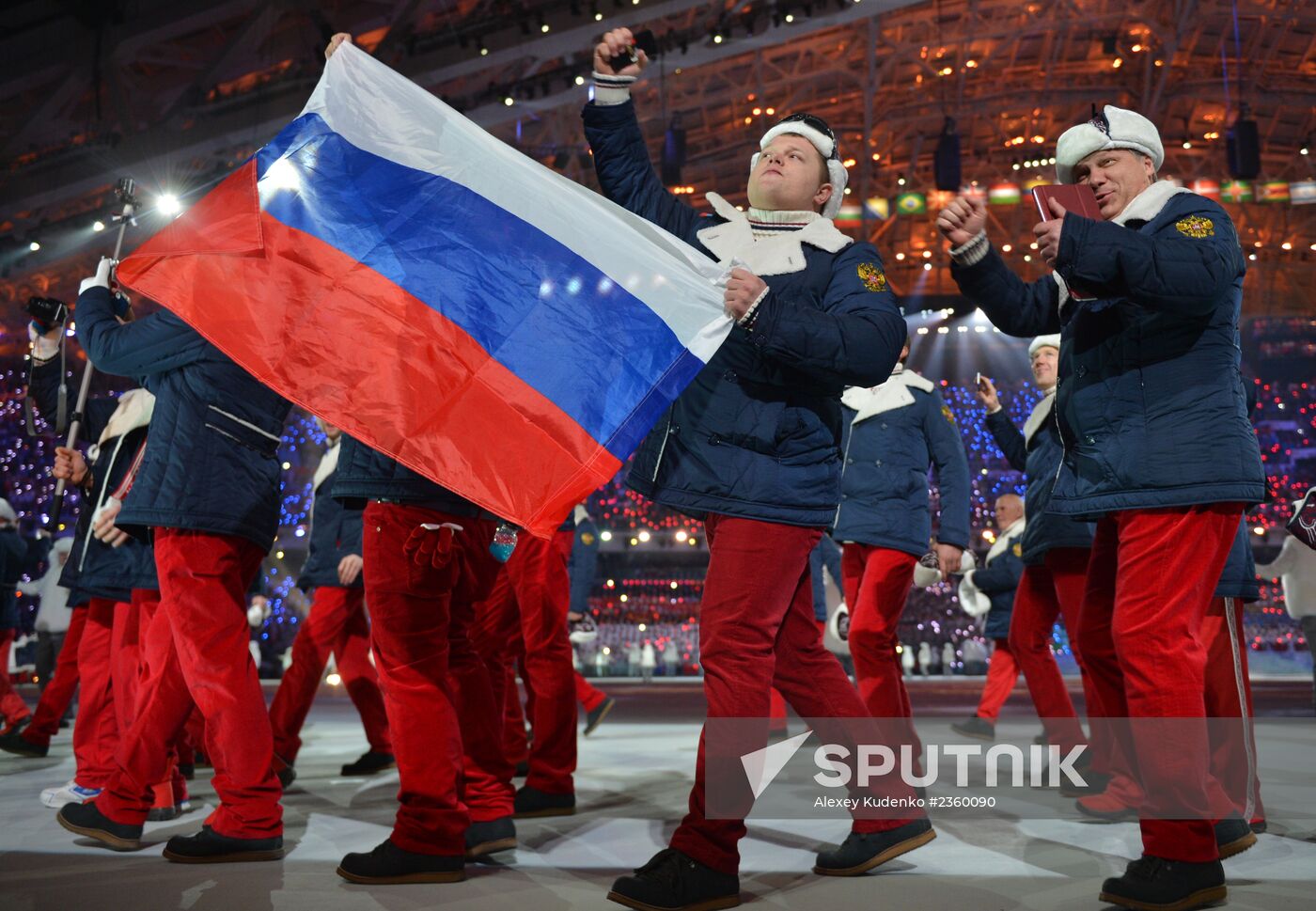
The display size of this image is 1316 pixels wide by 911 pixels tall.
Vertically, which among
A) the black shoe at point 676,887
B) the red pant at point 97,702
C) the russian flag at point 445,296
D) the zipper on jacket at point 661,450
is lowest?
the black shoe at point 676,887

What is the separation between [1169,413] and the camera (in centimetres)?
239

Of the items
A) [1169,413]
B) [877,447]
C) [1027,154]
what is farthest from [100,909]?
[1027,154]

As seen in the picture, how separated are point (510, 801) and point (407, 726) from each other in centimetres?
50

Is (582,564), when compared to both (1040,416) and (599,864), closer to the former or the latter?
(1040,416)

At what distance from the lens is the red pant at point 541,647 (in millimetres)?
3520

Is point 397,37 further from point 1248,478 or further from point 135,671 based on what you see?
point 1248,478

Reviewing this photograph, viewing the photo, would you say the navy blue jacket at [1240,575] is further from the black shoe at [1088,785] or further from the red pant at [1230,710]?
the black shoe at [1088,785]

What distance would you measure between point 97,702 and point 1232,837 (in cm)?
360

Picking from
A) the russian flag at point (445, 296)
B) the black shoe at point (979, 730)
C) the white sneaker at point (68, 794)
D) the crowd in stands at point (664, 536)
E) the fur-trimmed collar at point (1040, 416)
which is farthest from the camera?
the crowd in stands at point (664, 536)

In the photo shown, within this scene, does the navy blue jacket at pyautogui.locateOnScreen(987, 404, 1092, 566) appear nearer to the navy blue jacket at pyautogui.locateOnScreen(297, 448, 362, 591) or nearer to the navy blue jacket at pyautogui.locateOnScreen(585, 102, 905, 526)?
the navy blue jacket at pyautogui.locateOnScreen(585, 102, 905, 526)

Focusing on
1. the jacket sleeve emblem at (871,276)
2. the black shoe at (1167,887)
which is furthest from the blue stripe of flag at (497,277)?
the black shoe at (1167,887)

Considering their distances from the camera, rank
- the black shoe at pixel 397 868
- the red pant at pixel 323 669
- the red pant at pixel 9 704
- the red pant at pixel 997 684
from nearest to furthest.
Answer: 1. the black shoe at pixel 397 868
2. the red pant at pixel 323 669
3. the red pant at pixel 9 704
4. the red pant at pixel 997 684

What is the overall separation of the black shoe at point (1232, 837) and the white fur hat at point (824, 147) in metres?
1.81

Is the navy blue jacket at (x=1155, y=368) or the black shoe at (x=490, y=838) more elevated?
the navy blue jacket at (x=1155, y=368)
